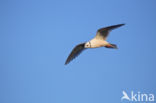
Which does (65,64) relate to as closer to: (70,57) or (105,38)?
(70,57)

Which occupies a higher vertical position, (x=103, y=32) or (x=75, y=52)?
(x=103, y=32)

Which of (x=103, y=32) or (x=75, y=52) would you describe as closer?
(x=103, y=32)

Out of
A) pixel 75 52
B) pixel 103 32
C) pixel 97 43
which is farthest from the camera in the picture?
pixel 75 52

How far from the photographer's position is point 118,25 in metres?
8.95

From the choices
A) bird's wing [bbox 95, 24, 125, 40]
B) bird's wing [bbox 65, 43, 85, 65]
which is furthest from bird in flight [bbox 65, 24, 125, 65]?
bird's wing [bbox 65, 43, 85, 65]

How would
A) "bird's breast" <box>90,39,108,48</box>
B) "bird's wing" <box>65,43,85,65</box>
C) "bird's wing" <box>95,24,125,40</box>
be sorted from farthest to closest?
"bird's wing" <box>65,43,85,65</box>, "bird's breast" <box>90,39,108,48</box>, "bird's wing" <box>95,24,125,40</box>

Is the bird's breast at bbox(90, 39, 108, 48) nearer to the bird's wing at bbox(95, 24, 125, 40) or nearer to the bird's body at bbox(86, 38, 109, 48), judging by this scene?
the bird's body at bbox(86, 38, 109, 48)

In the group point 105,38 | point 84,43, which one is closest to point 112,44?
point 105,38

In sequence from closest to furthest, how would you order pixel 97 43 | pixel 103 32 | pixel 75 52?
pixel 103 32 → pixel 97 43 → pixel 75 52

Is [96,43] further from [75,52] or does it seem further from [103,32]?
[75,52]

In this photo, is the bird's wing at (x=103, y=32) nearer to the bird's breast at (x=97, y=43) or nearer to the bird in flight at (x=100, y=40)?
the bird in flight at (x=100, y=40)

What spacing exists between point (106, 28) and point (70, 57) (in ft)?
5.09

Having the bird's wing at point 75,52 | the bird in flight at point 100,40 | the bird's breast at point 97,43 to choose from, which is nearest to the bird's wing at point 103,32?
the bird in flight at point 100,40

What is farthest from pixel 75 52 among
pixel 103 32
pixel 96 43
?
pixel 103 32
